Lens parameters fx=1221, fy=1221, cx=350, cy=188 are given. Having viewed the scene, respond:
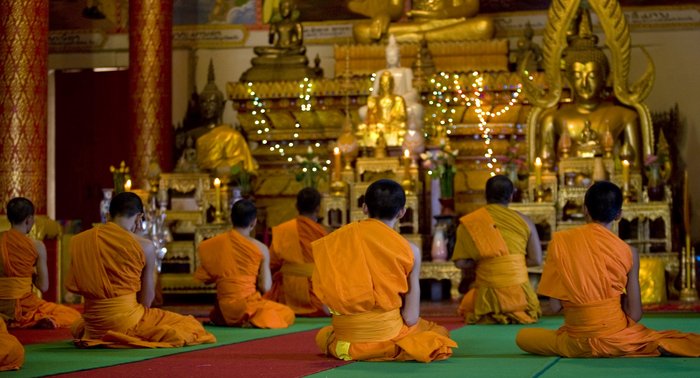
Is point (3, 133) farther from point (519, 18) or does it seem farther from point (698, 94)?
point (698, 94)

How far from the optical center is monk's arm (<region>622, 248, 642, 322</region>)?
199 inches

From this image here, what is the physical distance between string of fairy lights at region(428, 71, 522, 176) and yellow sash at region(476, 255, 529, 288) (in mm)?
5342

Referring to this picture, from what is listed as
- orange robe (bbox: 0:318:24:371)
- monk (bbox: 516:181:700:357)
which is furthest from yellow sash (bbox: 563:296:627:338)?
orange robe (bbox: 0:318:24:371)

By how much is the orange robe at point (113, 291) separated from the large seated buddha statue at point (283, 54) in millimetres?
7518

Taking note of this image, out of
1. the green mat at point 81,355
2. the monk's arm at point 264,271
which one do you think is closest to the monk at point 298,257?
the monk's arm at point 264,271

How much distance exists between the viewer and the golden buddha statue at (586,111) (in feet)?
37.6

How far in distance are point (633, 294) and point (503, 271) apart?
2.16 m

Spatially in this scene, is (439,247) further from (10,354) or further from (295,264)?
(10,354)

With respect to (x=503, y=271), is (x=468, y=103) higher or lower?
higher

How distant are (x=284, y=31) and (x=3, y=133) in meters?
4.24

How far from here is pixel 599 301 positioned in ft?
16.5

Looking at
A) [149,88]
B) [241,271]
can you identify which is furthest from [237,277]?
[149,88]

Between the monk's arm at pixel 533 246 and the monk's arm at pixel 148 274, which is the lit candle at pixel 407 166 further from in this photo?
the monk's arm at pixel 148 274

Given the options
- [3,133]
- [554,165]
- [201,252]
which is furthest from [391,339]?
[554,165]
